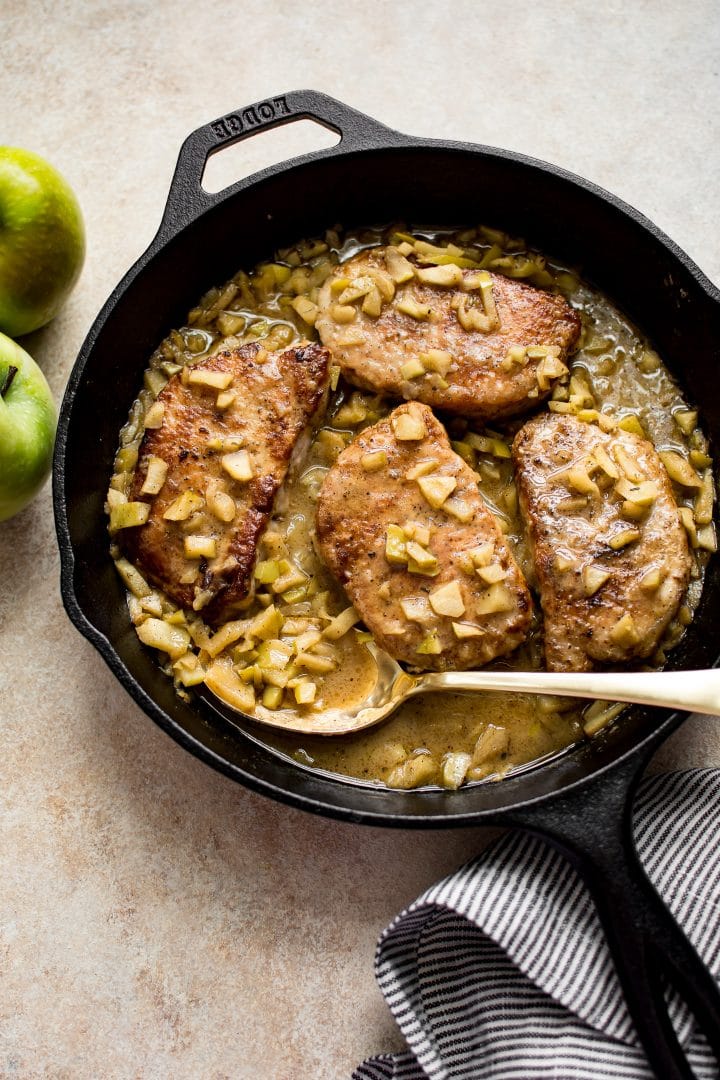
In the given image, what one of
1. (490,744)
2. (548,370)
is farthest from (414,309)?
(490,744)

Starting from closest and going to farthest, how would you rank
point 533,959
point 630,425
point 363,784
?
point 533,959 → point 363,784 → point 630,425

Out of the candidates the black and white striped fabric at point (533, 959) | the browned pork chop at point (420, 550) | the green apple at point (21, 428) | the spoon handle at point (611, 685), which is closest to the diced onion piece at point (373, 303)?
the browned pork chop at point (420, 550)

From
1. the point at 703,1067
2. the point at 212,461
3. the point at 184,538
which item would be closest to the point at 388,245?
the point at 212,461

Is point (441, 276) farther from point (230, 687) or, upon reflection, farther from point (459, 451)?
point (230, 687)

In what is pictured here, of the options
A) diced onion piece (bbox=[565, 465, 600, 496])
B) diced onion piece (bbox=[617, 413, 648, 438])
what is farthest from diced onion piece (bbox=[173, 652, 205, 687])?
diced onion piece (bbox=[617, 413, 648, 438])

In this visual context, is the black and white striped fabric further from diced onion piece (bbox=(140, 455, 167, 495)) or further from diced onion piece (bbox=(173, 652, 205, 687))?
diced onion piece (bbox=(140, 455, 167, 495))
